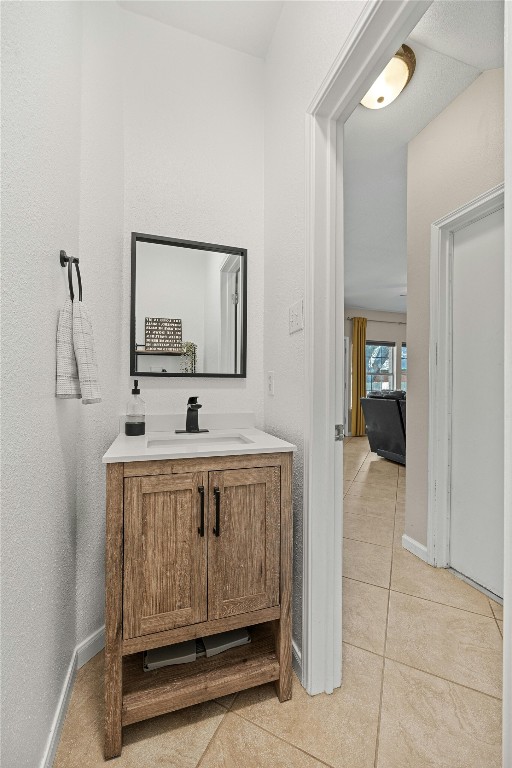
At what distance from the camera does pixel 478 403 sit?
77.2 inches

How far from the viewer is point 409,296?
2.43m

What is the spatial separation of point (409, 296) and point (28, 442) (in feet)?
7.77

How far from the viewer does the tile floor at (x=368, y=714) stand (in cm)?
104

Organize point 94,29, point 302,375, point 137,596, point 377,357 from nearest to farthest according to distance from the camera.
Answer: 1. point 137,596
2. point 302,375
3. point 94,29
4. point 377,357

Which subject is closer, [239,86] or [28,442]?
[28,442]

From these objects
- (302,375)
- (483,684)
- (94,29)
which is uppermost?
(94,29)

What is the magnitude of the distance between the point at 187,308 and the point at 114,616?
1298 millimetres

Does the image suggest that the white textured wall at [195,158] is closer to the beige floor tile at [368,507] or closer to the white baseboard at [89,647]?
the white baseboard at [89,647]

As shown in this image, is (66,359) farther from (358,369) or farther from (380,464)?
(358,369)

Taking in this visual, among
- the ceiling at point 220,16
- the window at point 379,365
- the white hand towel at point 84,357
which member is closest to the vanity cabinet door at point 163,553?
the white hand towel at point 84,357

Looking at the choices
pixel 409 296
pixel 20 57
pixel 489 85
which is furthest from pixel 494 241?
pixel 20 57

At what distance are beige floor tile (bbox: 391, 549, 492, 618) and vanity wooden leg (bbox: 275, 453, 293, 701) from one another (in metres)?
0.97

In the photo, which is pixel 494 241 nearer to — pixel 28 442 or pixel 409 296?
pixel 409 296

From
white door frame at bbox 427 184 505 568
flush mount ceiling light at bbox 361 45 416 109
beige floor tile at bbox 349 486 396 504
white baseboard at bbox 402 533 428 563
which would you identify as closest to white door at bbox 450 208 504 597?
white door frame at bbox 427 184 505 568
